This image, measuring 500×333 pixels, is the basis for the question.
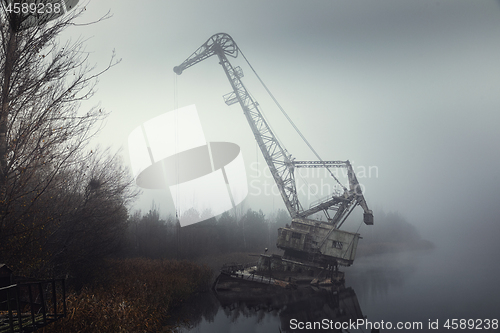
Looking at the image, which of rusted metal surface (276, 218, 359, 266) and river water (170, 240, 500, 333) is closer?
river water (170, 240, 500, 333)

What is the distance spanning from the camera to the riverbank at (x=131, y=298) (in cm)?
933

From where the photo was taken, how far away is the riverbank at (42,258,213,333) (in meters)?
9.33

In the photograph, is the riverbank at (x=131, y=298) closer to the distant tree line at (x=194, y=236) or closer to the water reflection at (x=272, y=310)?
the water reflection at (x=272, y=310)

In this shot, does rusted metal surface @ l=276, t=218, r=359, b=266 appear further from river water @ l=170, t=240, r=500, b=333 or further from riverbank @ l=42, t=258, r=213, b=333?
riverbank @ l=42, t=258, r=213, b=333

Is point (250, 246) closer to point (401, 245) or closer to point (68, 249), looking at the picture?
point (68, 249)

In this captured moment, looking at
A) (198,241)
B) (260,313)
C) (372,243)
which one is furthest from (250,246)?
(372,243)

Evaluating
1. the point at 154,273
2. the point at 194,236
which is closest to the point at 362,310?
the point at 154,273

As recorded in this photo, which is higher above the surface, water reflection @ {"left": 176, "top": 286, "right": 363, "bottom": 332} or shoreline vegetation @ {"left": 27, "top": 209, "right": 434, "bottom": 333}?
shoreline vegetation @ {"left": 27, "top": 209, "right": 434, "bottom": 333}

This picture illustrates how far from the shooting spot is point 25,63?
19.0ft

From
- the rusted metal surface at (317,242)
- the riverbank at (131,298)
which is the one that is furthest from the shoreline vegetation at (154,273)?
the rusted metal surface at (317,242)

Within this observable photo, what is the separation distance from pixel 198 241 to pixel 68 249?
80.3 ft

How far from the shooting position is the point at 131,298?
44.3 feet

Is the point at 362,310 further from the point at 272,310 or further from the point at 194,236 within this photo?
the point at 194,236

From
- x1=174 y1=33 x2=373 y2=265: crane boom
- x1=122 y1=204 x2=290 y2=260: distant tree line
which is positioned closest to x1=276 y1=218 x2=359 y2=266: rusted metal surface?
x1=174 y1=33 x2=373 y2=265: crane boom
